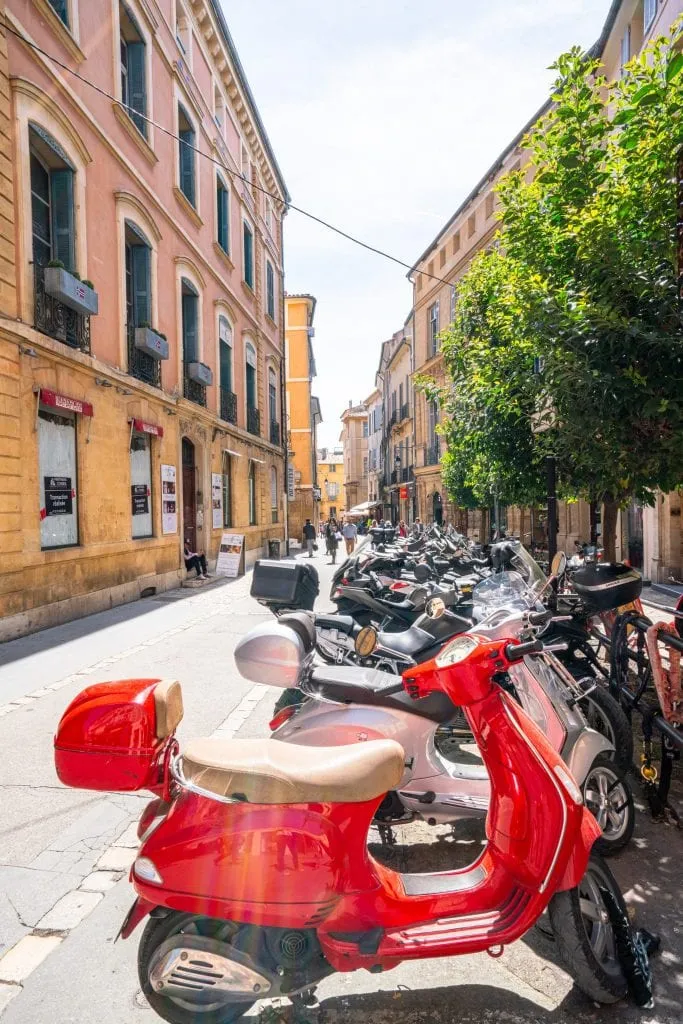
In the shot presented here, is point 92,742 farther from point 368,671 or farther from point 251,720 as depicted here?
point 251,720

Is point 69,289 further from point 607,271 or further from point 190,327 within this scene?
point 607,271

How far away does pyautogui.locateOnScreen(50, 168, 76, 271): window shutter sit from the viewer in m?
10.4

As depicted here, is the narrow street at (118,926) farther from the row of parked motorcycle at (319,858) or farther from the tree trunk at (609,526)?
the tree trunk at (609,526)

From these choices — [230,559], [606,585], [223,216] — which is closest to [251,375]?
[223,216]

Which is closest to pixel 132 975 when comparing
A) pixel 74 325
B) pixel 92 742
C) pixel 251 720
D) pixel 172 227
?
pixel 92 742

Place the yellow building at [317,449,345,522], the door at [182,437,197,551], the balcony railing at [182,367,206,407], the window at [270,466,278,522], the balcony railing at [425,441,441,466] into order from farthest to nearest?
the yellow building at [317,449,345,522] → the balcony railing at [425,441,441,466] → the window at [270,466,278,522] → the door at [182,437,197,551] → the balcony railing at [182,367,206,407]

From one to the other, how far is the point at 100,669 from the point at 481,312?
682 centimetres

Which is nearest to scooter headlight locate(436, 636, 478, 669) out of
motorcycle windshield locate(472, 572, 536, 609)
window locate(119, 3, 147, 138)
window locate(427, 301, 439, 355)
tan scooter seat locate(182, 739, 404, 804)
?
tan scooter seat locate(182, 739, 404, 804)

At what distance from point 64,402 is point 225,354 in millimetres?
10630

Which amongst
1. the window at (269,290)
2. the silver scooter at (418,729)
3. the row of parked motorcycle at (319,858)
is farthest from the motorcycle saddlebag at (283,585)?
the window at (269,290)

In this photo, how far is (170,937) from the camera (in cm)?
180

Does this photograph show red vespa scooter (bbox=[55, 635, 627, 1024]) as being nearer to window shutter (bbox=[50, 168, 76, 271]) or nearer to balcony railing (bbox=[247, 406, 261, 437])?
window shutter (bbox=[50, 168, 76, 271])

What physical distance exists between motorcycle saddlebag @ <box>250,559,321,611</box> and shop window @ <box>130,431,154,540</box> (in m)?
8.46

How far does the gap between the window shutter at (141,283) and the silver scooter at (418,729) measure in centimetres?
1225
